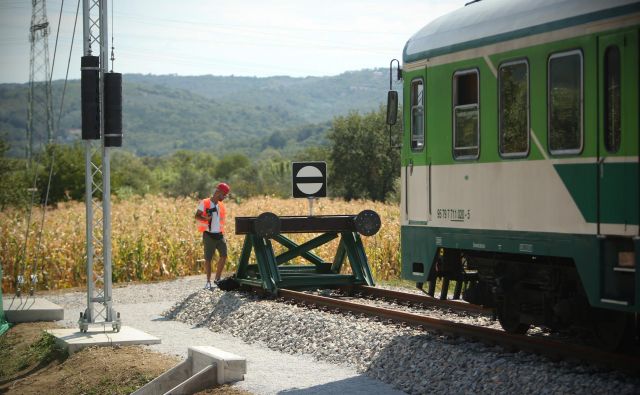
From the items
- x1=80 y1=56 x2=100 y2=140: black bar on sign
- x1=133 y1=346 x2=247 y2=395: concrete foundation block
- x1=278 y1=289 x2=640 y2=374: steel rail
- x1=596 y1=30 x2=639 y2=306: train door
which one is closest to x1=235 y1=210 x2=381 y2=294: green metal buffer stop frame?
x1=278 y1=289 x2=640 y2=374: steel rail

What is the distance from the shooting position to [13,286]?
22.2 meters

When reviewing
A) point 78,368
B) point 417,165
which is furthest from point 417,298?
point 78,368

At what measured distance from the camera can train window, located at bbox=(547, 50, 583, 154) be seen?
9641 millimetres

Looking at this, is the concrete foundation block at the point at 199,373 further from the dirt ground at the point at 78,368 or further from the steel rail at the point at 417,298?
the steel rail at the point at 417,298

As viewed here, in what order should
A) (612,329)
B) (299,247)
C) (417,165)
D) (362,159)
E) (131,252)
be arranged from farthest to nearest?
(362,159)
(131,252)
(299,247)
(417,165)
(612,329)

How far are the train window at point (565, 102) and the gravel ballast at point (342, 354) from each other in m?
2.24

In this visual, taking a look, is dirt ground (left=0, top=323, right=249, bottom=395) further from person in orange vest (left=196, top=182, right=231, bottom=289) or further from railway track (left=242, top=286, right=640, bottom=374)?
person in orange vest (left=196, top=182, right=231, bottom=289)

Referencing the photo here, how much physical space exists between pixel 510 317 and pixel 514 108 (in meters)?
2.52

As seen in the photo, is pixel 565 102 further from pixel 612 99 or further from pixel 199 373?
pixel 199 373

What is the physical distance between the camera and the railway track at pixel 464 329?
966 cm

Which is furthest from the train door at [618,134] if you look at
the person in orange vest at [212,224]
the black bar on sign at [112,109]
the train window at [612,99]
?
the person in orange vest at [212,224]

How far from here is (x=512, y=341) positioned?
10953 mm

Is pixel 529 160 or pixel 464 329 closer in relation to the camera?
pixel 529 160

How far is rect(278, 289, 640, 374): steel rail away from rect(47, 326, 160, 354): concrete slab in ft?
9.94
